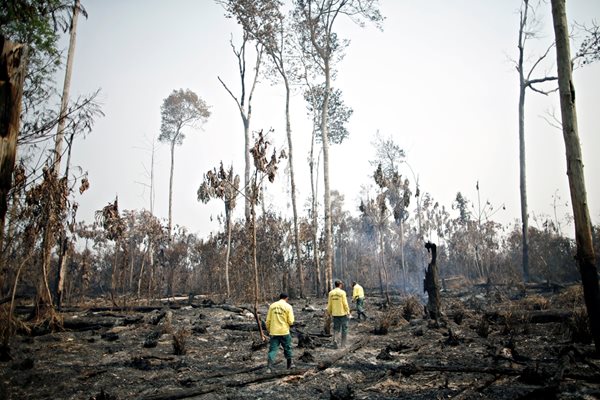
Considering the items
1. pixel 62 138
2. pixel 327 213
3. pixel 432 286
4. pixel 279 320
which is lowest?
pixel 279 320

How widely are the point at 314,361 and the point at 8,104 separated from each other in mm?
7471

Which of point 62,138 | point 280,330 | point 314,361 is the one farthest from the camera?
point 62,138

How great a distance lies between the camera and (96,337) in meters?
9.95

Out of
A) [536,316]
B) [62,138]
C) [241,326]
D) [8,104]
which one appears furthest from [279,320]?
[62,138]

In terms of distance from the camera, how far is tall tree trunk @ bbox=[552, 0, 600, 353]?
5.82 metres

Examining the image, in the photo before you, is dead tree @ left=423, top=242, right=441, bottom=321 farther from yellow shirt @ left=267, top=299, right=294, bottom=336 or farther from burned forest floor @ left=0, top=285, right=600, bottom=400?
yellow shirt @ left=267, top=299, right=294, bottom=336

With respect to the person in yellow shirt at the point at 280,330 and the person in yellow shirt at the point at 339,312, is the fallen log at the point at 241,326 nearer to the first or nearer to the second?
the person in yellow shirt at the point at 339,312

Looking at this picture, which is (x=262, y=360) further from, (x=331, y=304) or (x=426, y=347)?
(x=426, y=347)

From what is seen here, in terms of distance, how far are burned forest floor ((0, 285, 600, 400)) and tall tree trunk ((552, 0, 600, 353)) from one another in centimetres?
95

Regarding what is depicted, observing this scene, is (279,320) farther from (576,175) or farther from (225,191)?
(225,191)

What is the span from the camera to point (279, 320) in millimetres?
7238

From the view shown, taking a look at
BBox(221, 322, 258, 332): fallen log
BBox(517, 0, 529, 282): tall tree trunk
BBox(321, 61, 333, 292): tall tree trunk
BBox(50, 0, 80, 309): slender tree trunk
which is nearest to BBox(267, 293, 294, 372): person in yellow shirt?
BBox(221, 322, 258, 332): fallen log

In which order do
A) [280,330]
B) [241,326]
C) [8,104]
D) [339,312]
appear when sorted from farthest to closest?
[241,326], [339,312], [280,330], [8,104]

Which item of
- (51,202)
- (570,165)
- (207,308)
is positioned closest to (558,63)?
(570,165)
